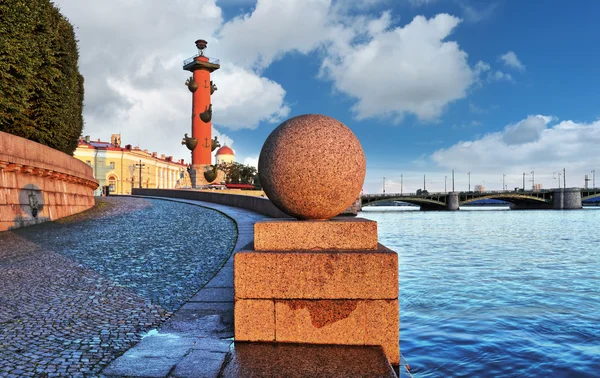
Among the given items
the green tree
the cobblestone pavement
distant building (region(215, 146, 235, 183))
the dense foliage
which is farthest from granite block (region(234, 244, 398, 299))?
distant building (region(215, 146, 235, 183))

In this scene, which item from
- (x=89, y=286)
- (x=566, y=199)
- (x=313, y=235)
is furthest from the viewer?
(x=566, y=199)

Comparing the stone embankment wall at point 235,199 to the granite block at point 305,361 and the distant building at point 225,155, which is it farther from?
the distant building at point 225,155

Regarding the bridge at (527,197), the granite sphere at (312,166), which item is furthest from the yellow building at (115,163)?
the granite sphere at (312,166)

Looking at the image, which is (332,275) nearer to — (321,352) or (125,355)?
(321,352)

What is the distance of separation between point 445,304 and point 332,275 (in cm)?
517

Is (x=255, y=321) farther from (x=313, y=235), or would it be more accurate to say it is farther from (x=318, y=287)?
(x=313, y=235)

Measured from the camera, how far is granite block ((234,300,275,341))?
13.1 feet

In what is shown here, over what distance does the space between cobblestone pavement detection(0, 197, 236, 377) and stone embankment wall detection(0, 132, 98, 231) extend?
736 millimetres

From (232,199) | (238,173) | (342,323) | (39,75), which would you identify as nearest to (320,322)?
(342,323)

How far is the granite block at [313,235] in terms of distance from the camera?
165 inches

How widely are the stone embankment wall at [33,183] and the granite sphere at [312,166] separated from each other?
438 inches

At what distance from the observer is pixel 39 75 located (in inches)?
631

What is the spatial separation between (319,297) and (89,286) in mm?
4209

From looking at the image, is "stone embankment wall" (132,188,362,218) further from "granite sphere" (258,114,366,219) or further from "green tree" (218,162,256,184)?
"green tree" (218,162,256,184)
